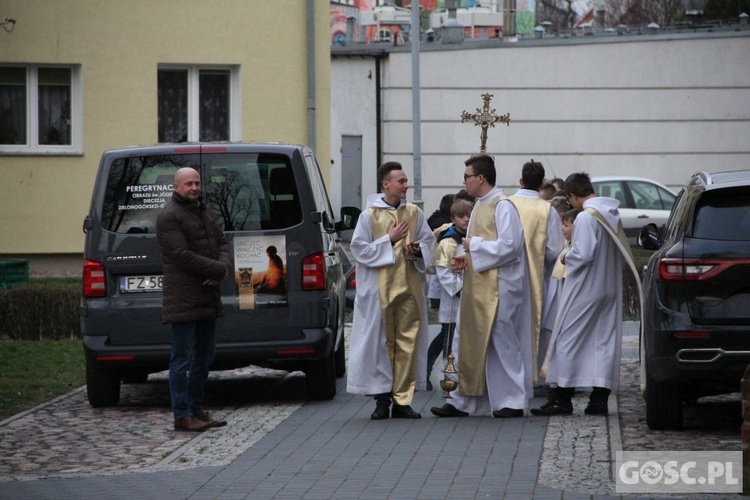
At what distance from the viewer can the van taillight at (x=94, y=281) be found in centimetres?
1114

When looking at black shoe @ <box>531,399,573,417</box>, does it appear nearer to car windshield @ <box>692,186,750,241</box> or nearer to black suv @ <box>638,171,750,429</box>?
black suv @ <box>638,171,750,429</box>

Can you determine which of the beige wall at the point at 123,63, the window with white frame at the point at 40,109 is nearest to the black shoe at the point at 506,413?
the beige wall at the point at 123,63

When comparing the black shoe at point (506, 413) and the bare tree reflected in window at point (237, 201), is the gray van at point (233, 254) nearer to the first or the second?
the bare tree reflected in window at point (237, 201)

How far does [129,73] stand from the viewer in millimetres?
23328

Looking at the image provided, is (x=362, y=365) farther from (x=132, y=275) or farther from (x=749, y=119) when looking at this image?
(x=749, y=119)

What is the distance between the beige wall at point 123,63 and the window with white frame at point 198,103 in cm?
30

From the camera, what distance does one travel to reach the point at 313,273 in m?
11.2

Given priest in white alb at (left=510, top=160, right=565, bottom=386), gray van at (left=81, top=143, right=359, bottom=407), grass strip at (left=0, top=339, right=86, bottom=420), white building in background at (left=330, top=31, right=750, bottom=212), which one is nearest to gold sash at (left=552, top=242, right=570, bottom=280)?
priest in white alb at (left=510, top=160, right=565, bottom=386)

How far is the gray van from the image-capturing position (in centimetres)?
1113

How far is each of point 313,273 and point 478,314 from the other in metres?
1.43

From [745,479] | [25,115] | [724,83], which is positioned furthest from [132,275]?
[724,83]

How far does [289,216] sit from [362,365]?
1.45m

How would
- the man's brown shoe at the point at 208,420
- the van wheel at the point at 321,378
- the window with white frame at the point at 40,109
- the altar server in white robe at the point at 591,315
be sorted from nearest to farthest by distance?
1. the man's brown shoe at the point at 208,420
2. the altar server in white robe at the point at 591,315
3. the van wheel at the point at 321,378
4. the window with white frame at the point at 40,109

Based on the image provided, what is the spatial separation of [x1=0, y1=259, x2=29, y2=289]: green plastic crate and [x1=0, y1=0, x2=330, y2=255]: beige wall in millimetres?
2623
